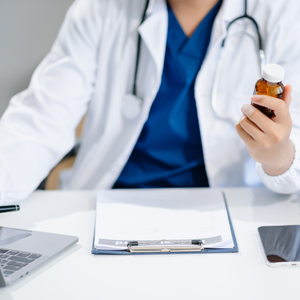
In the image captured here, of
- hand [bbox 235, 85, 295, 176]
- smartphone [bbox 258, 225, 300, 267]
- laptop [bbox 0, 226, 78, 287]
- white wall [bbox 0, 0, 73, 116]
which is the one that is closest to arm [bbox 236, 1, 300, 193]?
hand [bbox 235, 85, 295, 176]

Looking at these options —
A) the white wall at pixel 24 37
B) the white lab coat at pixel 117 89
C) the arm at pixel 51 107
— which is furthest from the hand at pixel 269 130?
the white wall at pixel 24 37

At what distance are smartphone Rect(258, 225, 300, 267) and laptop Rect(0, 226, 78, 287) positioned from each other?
32 centimetres

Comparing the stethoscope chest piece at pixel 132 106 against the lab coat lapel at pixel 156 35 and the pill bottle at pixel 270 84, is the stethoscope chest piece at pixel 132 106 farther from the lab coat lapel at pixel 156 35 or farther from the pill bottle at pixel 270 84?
the pill bottle at pixel 270 84

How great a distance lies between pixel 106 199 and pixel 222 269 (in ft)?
1.04

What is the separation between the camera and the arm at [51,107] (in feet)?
2.93

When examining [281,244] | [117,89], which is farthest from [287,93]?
[117,89]

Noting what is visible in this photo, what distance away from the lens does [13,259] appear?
0.64 m

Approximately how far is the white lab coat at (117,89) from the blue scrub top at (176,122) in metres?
0.03

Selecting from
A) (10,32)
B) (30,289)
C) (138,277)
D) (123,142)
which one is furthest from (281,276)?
(10,32)

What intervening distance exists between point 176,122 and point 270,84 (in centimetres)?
39

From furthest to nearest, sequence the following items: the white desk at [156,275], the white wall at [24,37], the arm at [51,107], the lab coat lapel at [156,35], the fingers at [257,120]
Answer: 1. the white wall at [24,37]
2. the lab coat lapel at [156,35]
3. the arm at [51,107]
4. the fingers at [257,120]
5. the white desk at [156,275]

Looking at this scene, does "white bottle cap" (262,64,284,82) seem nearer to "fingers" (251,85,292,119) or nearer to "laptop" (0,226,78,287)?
"fingers" (251,85,292,119)

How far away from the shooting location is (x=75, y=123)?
1.08 m

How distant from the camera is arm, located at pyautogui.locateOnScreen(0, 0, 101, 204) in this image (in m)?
0.89
